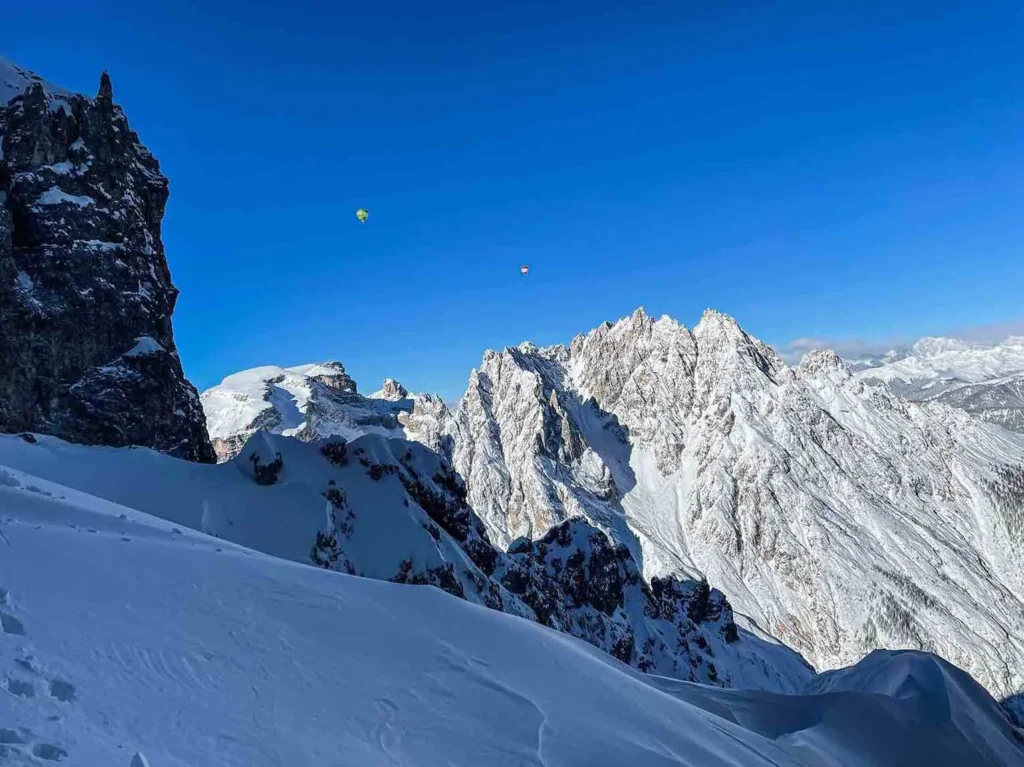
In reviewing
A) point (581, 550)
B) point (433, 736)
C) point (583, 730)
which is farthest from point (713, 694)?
point (581, 550)

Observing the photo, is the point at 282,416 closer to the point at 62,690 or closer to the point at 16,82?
the point at 16,82

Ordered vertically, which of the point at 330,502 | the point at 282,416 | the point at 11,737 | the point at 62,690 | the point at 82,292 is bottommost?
the point at 11,737

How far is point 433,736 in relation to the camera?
1012 cm

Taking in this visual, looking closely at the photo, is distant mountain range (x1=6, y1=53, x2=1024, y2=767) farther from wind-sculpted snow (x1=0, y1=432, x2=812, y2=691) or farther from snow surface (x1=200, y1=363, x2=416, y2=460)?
snow surface (x1=200, y1=363, x2=416, y2=460)

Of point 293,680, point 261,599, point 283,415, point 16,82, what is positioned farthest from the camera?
point 283,415

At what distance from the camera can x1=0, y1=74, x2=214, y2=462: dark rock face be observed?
45.8 metres

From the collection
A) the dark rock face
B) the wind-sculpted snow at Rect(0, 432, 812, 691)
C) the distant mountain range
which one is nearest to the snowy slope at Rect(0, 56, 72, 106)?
the distant mountain range

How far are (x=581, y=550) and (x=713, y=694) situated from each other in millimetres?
72411

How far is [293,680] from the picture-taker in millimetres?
10711

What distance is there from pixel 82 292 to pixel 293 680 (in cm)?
5051

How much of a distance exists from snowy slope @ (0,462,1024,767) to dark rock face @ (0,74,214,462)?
3329 cm

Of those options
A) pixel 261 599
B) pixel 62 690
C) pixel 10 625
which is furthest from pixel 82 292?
pixel 62 690

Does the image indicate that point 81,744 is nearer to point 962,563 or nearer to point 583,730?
point 583,730

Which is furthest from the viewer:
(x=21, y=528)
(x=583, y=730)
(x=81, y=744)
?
(x=21, y=528)
